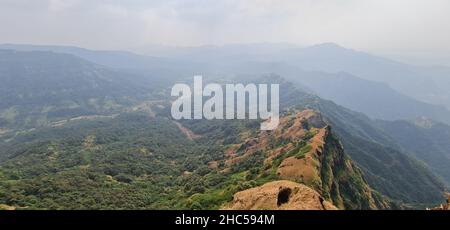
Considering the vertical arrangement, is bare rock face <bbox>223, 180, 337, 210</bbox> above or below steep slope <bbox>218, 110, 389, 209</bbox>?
above

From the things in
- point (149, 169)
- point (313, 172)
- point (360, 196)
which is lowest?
point (149, 169)

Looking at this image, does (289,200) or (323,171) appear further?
(323,171)

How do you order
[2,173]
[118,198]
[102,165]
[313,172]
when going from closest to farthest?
[313,172] < [118,198] < [2,173] < [102,165]

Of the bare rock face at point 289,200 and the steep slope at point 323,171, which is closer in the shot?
the bare rock face at point 289,200

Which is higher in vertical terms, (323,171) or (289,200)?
(289,200)

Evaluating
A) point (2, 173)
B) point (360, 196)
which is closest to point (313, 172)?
point (360, 196)

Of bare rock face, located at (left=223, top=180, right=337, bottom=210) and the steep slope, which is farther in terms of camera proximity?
the steep slope

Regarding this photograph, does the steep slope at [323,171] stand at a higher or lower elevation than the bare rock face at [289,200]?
lower

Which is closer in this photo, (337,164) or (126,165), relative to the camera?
(337,164)
